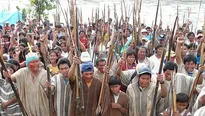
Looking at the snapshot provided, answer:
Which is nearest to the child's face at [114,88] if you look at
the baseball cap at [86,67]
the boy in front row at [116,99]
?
the boy in front row at [116,99]

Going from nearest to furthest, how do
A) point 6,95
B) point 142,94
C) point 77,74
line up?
point 77,74, point 142,94, point 6,95

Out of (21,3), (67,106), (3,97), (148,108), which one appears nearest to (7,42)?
(3,97)

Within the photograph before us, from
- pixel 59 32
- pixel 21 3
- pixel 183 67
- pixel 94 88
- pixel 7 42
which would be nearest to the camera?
pixel 94 88

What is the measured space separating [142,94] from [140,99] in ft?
0.17

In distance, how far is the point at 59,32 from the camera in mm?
6980

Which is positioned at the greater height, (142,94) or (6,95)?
(142,94)

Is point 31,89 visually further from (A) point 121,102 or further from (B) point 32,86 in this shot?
(A) point 121,102

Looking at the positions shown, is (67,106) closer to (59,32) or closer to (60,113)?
(60,113)

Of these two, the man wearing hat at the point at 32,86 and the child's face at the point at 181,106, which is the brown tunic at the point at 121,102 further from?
the man wearing hat at the point at 32,86

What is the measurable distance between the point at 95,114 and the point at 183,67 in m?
1.20

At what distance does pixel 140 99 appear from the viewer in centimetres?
311

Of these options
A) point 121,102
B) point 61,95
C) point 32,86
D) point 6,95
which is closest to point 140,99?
point 121,102

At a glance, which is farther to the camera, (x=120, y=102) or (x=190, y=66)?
(x=190, y=66)

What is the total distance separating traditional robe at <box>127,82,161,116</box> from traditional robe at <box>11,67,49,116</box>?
0.84 metres
